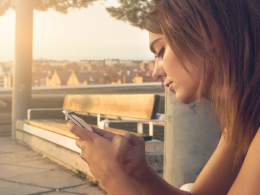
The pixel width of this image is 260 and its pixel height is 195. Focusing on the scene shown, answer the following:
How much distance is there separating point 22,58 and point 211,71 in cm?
597

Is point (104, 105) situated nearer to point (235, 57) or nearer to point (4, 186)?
point (4, 186)

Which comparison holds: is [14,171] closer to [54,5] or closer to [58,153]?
[58,153]

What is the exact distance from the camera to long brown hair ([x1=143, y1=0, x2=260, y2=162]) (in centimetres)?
105

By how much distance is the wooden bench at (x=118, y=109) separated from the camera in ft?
12.6

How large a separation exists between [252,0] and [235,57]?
0.23 m

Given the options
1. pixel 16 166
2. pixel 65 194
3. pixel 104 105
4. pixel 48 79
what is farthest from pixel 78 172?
pixel 48 79

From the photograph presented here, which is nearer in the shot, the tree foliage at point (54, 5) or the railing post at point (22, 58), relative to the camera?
the railing post at point (22, 58)

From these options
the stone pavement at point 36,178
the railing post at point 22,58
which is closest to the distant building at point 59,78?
the railing post at point 22,58

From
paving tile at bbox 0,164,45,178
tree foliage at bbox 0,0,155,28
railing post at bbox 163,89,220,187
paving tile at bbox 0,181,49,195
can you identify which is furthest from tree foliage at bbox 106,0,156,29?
railing post at bbox 163,89,220,187

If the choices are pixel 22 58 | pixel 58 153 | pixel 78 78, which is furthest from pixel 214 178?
pixel 78 78

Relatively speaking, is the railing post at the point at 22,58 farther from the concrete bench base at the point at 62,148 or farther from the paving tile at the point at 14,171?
the paving tile at the point at 14,171

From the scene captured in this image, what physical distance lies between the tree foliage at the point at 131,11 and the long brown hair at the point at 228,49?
9.53m

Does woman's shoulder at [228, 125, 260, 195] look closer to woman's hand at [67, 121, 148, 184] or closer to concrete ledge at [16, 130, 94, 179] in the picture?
woman's hand at [67, 121, 148, 184]

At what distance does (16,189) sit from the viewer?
322cm
